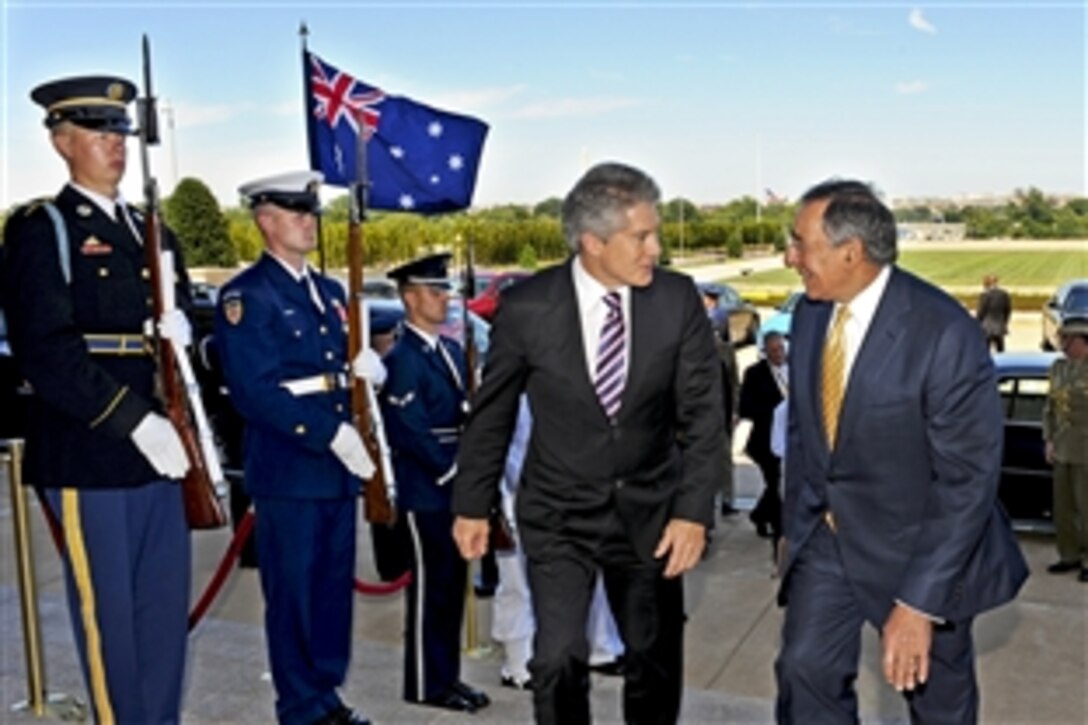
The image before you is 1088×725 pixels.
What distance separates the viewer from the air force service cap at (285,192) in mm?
4254

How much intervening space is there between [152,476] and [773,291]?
35.1 m

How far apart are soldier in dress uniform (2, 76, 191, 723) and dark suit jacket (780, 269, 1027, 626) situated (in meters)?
1.91

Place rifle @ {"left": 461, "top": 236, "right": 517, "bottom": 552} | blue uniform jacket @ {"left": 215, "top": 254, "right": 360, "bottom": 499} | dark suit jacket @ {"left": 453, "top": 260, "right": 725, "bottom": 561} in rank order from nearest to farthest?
dark suit jacket @ {"left": 453, "top": 260, "right": 725, "bottom": 561} → blue uniform jacket @ {"left": 215, "top": 254, "right": 360, "bottom": 499} → rifle @ {"left": 461, "top": 236, "right": 517, "bottom": 552}

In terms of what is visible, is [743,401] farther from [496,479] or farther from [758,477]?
[496,479]

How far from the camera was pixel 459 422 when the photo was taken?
4.83 meters

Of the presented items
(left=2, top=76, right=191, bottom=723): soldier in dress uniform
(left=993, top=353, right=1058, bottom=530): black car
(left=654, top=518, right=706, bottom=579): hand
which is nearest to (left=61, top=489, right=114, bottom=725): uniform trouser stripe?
(left=2, top=76, right=191, bottom=723): soldier in dress uniform

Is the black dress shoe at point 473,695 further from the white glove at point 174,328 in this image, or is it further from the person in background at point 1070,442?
the person in background at point 1070,442

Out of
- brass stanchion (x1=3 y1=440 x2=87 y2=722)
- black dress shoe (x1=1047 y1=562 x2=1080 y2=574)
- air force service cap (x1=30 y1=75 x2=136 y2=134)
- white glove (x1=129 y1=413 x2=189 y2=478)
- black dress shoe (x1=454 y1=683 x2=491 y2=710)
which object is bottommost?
black dress shoe (x1=1047 y1=562 x2=1080 y2=574)

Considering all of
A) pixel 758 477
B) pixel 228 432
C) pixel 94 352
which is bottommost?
pixel 758 477

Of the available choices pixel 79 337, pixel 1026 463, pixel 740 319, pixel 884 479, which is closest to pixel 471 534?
pixel 884 479

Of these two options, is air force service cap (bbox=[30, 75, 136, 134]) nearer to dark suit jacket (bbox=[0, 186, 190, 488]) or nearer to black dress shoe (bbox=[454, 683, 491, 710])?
dark suit jacket (bbox=[0, 186, 190, 488])

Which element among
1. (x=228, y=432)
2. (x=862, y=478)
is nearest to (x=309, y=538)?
(x=862, y=478)

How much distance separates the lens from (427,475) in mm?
4691

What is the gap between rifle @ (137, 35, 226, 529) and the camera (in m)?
3.82
